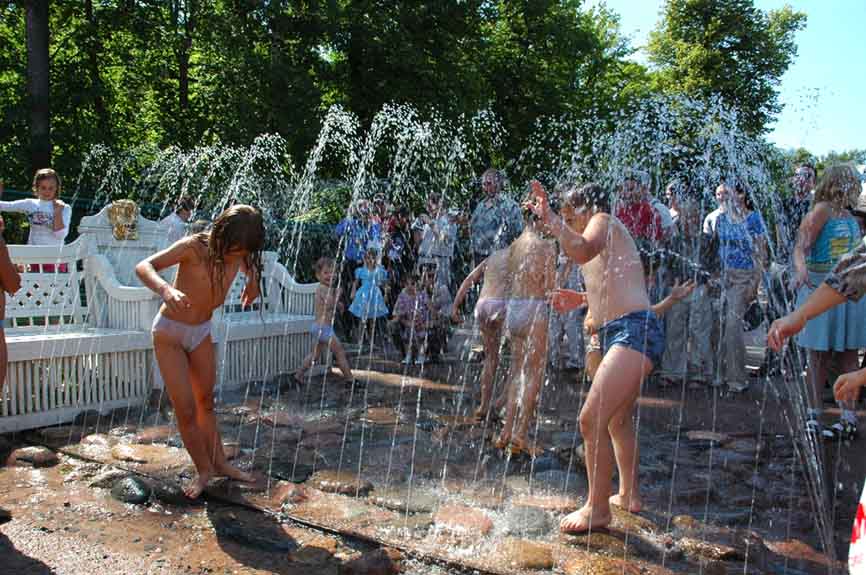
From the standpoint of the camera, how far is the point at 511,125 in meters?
25.5

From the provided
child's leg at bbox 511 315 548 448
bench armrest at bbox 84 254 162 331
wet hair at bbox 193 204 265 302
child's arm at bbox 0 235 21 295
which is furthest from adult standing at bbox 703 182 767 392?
child's arm at bbox 0 235 21 295

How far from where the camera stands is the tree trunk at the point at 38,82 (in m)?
14.1

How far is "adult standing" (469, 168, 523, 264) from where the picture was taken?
7.76m

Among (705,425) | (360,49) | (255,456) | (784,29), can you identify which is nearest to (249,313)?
(255,456)

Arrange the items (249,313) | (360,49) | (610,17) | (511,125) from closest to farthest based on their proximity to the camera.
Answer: (249,313) < (360,49) < (511,125) < (610,17)

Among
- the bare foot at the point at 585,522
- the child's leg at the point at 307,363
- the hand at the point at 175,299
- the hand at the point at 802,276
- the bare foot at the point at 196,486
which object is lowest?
the bare foot at the point at 196,486

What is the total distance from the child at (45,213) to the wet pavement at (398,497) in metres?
2.43

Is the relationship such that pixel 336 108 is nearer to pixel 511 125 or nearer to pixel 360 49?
pixel 360 49

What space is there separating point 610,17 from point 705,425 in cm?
3293

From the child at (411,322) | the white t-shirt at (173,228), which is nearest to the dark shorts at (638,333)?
the child at (411,322)

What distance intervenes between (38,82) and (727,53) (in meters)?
29.0

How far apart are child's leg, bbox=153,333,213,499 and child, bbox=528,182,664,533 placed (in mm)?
2024

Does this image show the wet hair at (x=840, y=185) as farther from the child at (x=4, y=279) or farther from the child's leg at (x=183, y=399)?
the child at (x=4, y=279)

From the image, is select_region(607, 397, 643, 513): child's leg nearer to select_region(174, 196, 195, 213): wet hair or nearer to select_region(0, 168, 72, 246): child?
select_region(0, 168, 72, 246): child
